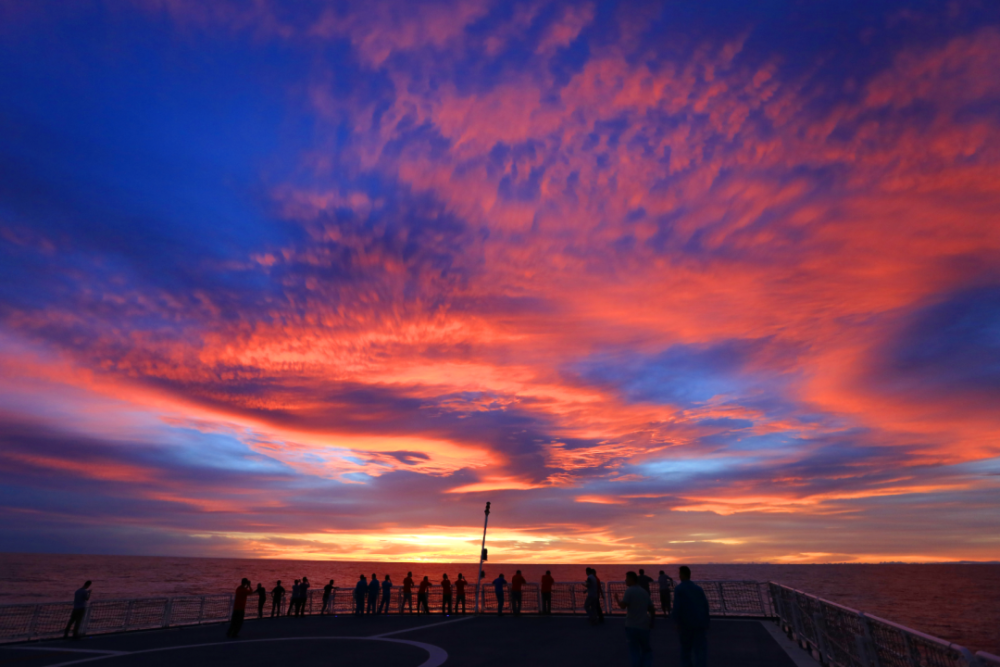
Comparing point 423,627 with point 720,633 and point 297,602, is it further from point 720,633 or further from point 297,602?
point 720,633

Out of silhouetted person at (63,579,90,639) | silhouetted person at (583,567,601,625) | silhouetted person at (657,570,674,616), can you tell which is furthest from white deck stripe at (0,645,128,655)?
silhouetted person at (657,570,674,616)

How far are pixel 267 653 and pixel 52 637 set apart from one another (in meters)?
11.0

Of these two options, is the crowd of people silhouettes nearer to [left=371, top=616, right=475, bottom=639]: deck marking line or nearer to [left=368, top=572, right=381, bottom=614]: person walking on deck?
[left=368, top=572, right=381, bottom=614]: person walking on deck

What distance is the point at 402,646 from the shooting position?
16.4 m

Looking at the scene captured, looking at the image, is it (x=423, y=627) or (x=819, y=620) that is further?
(x=423, y=627)

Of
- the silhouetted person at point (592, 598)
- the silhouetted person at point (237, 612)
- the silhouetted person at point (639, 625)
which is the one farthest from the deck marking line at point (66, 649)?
the silhouetted person at point (592, 598)

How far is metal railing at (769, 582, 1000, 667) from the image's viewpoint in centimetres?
595

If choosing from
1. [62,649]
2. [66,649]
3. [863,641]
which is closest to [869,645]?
[863,641]

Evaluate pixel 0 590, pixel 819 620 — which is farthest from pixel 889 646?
pixel 0 590

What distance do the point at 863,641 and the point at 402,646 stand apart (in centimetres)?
1240

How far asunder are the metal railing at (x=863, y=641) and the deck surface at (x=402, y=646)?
37.6 inches

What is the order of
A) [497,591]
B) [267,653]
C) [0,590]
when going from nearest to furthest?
[267,653], [497,591], [0,590]

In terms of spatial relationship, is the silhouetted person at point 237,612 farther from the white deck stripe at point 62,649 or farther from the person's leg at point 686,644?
the person's leg at point 686,644

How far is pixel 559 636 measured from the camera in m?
18.4
